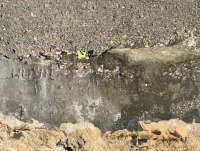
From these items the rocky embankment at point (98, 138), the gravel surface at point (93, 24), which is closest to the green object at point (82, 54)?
the gravel surface at point (93, 24)

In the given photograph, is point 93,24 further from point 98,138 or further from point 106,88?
point 98,138

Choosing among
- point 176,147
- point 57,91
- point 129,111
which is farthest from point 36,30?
point 176,147

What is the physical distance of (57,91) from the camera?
3.06 meters

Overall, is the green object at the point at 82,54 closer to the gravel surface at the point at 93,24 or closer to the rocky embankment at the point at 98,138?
the gravel surface at the point at 93,24

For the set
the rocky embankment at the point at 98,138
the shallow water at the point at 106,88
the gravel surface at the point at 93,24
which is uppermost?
the gravel surface at the point at 93,24

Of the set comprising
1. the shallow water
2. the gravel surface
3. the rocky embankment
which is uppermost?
the gravel surface

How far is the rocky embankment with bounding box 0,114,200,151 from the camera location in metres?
2.97

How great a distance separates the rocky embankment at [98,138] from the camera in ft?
A: 9.76

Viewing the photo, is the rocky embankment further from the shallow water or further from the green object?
the green object

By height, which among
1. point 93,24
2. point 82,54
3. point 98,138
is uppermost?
point 93,24

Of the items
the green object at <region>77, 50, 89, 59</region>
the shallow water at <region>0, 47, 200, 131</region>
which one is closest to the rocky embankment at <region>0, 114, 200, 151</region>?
the shallow water at <region>0, 47, 200, 131</region>

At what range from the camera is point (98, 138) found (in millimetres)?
3004

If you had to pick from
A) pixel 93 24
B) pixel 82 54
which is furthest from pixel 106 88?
pixel 93 24

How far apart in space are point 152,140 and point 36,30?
4.16ft
